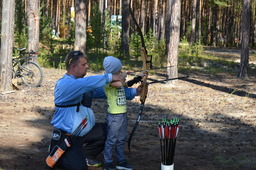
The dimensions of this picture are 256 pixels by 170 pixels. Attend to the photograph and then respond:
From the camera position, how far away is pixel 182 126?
835 centimetres

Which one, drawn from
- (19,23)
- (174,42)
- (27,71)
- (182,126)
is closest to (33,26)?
(27,71)

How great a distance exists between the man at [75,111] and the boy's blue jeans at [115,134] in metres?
0.21

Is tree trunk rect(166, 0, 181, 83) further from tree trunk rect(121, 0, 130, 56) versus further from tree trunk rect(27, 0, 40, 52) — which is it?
tree trunk rect(121, 0, 130, 56)

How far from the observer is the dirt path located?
5.75 m

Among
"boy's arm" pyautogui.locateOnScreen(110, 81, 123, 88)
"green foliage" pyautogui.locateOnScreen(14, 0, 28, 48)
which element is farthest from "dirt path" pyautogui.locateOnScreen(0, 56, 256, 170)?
"green foliage" pyautogui.locateOnScreen(14, 0, 28, 48)

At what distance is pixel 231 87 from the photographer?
14508 millimetres

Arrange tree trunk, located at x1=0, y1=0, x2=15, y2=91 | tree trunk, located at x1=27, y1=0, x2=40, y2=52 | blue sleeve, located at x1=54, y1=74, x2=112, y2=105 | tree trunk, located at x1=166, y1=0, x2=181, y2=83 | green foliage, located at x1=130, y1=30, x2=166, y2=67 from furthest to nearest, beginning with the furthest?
green foliage, located at x1=130, y1=30, x2=166, y2=67, tree trunk, located at x1=27, y1=0, x2=40, y2=52, tree trunk, located at x1=166, y1=0, x2=181, y2=83, tree trunk, located at x1=0, y1=0, x2=15, y2=91, blue sleeve, located at x1=54, y1=74, x2=112, y2=105

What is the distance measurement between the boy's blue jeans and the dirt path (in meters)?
0.46

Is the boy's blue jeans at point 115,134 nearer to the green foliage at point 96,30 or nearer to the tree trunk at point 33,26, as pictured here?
the tree trunk at point 33,26

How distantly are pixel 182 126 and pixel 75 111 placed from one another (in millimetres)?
3744

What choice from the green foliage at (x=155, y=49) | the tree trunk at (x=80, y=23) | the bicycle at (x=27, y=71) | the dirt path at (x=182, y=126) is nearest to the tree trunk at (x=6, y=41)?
the dirt path at (x=182, y=126)

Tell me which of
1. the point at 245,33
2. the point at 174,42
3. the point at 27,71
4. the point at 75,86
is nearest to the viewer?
the point at 75,86

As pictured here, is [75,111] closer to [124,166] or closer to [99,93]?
[99,93]

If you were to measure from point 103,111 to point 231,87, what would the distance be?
6.49m
